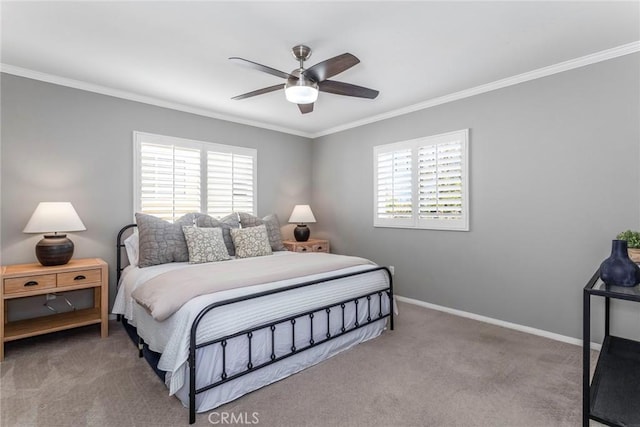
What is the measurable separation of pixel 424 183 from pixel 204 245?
269 centimetres

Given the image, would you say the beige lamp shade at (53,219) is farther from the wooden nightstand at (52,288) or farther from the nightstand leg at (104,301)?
the nightstand leg at (104,301)

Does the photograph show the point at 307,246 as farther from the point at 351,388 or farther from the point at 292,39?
the point at 292,39

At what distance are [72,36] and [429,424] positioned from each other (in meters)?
3.71

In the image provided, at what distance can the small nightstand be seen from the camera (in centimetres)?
477

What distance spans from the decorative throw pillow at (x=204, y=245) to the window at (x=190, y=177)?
2.32 feet

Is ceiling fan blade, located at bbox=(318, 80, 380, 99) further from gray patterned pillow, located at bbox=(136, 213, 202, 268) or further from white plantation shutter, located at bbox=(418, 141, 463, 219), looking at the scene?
gray patterned pillow, located at bbox=(136, 213, 202, 268)

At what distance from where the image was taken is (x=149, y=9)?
7.14 ft

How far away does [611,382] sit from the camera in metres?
1.86

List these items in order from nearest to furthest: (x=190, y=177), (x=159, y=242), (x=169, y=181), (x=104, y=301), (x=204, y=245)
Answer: (x=104, y=301) < (x=159, y=242) < (x=204, y=245) < (x=169, y=181) < (x=190, y=177)

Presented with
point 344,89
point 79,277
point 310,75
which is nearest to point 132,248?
point 79,277

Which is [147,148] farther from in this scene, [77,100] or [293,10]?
[293,10]

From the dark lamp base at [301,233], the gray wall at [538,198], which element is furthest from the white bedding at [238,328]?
the dark lamp base at [301,233]

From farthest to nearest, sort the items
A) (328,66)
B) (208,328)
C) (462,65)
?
(462,65) < (328,66) < (208,328)

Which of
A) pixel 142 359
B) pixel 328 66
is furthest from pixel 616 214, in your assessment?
pixel 142 359
